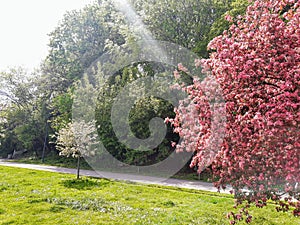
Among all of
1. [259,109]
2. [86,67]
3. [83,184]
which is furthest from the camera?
[86,67]

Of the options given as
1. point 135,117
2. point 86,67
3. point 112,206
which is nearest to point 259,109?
point 112,206

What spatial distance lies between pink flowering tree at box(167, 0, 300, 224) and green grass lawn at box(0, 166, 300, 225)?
3.23 m

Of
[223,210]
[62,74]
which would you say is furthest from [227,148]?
[62,74]

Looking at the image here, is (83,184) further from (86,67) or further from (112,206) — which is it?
(86,67)

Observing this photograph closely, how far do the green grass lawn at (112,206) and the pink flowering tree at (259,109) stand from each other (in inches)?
127

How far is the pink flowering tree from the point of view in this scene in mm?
3689

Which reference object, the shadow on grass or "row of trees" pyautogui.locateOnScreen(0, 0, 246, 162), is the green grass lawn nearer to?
the shadow on grass

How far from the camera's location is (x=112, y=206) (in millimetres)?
8188

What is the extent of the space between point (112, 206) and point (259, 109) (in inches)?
226

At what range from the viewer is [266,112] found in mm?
3842

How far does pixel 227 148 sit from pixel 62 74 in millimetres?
30346

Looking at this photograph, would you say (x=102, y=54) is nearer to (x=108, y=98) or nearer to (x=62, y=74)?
(x=62, y=74)

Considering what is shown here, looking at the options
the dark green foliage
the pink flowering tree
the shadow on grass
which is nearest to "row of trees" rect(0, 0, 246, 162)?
the dark green foliage

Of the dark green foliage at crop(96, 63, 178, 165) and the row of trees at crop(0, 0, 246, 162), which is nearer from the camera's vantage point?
the dark green foliage at crop(96, 63, 178, 165)
